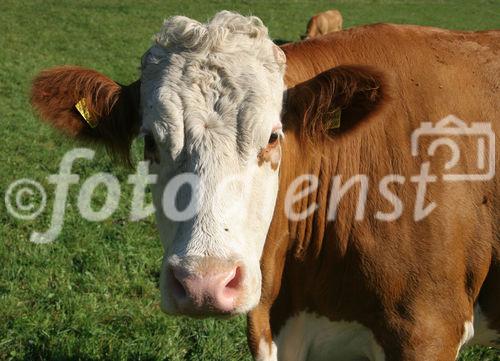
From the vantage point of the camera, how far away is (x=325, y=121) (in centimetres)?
349

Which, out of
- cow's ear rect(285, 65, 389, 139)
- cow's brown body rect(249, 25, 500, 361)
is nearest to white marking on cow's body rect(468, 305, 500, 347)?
cow's brown body rect(249, 25, 500, 361)

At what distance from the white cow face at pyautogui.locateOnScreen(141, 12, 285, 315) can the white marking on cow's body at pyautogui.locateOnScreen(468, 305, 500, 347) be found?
4.45 feet

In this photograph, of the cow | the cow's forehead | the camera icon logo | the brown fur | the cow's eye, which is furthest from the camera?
the cow

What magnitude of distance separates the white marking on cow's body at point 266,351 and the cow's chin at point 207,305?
42.3 inches

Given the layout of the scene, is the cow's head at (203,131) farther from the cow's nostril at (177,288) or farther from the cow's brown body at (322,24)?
the cow's brown body at (322,24)

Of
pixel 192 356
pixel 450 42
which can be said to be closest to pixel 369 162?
pixel 450 42

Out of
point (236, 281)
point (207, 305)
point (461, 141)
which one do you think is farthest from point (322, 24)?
point (207, 305)

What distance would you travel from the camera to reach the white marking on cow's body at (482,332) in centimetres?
373

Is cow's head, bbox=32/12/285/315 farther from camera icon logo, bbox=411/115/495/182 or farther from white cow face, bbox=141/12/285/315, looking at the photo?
camera icon logo, bbox=411/115/495/182

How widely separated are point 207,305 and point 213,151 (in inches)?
26.4

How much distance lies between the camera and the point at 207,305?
274 centimetres

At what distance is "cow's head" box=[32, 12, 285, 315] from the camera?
2795 mm

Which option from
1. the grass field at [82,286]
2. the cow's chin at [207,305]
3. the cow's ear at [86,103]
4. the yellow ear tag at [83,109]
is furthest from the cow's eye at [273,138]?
the grass field at [82,286]

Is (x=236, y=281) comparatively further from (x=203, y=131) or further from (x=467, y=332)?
(x=467, y=332)
